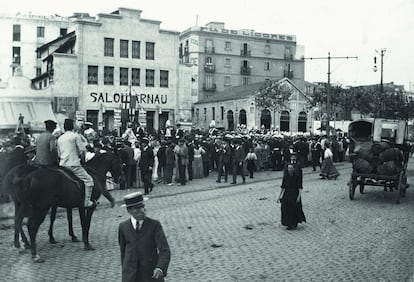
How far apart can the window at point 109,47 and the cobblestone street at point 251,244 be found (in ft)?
90.6

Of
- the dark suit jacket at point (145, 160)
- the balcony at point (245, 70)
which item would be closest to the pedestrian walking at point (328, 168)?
the dark suit jacket at point (145, 160)

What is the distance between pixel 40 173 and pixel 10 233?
2.71 meters

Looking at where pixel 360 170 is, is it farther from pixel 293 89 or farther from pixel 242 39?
pixel 242 39

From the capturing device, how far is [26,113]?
33875mm

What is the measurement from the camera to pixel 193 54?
71.6m

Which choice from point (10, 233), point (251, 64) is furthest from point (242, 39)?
point (10, 233)

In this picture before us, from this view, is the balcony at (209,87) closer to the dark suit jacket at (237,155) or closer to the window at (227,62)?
the window at (227,62)

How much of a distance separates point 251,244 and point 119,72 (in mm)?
34907

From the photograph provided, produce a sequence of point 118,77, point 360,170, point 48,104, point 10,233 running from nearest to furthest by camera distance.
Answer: point 10,233 < point 360,170 < point 48,104 < point 118,77

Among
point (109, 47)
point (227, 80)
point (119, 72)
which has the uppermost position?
point (109, 47)

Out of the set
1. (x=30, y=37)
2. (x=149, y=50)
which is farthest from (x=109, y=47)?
(x=30, y=37)

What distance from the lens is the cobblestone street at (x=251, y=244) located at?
8.62 m

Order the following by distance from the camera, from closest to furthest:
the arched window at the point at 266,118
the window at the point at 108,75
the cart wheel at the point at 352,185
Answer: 1. the cart wheel at the point at 352,185
2. the window at the point at 108,75
3. the arched window at the point at 266,118

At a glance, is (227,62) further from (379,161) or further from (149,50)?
(379,161)
